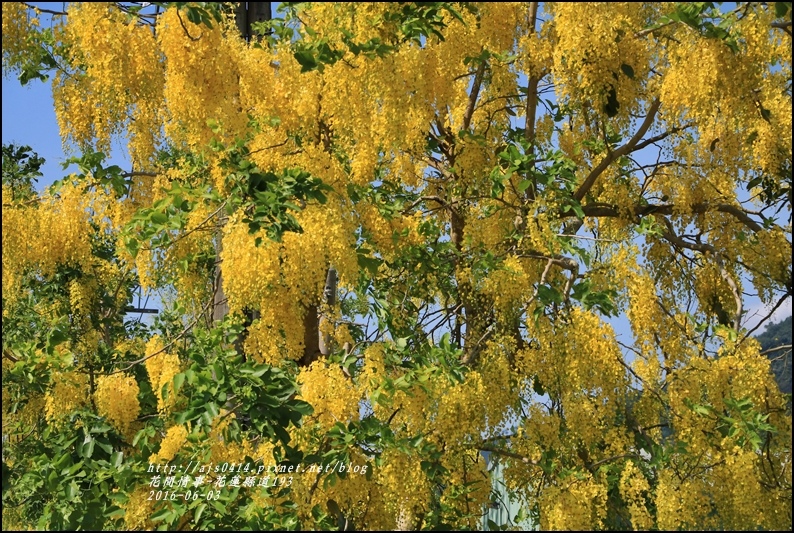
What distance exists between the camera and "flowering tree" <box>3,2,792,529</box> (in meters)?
4.26

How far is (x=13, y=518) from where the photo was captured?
18.4ft

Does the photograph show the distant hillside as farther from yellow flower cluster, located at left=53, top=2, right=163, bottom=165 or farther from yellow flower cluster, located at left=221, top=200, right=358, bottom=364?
yellow flower cluster, located at left=53, top=2, right=163, bottom=165

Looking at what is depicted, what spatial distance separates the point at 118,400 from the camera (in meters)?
4.77

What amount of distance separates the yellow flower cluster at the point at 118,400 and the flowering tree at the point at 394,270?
2 centimetres

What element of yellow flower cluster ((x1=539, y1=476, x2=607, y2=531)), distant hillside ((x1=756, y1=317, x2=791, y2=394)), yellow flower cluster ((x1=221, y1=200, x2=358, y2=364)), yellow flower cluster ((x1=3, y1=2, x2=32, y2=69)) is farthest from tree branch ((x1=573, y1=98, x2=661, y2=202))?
yellow flower cluster ((x1=3, y1=2, x2=32, y2=69))

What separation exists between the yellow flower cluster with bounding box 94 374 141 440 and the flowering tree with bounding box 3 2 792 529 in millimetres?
17

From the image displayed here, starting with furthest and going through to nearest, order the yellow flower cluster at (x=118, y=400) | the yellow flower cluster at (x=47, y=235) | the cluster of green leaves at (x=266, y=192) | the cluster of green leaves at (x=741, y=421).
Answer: the yellow flower cluster at (x=47, y=235) → the yellow flower cluster at (x=118, y=400) → the cluster of green leaves at (x=741, y=421) → the cluster of green leaves at (x=266, y=192)

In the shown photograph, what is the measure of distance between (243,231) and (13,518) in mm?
2611

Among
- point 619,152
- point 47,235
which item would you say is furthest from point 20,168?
point 619,152

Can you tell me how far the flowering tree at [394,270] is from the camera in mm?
4262

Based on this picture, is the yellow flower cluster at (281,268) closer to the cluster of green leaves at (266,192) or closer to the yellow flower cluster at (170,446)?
the cluster of green leaves at (266,192)

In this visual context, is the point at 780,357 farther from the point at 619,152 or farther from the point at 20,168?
the point at 20,168

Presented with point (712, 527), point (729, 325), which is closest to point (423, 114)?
point (729, 325)

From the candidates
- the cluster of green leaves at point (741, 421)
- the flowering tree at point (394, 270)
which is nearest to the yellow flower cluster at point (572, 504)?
the flowering tree at point (394, 270)
